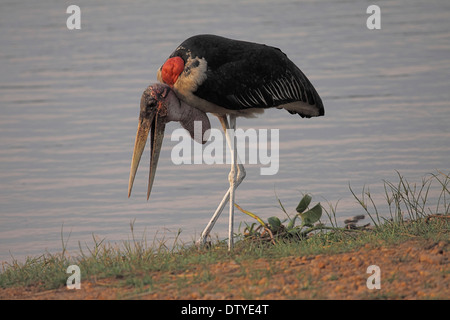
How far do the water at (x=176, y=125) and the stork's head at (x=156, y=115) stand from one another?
1255mm

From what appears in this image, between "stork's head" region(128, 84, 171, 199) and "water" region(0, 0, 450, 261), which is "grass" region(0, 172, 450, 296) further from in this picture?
"water" region(0, 0, 450, 261)

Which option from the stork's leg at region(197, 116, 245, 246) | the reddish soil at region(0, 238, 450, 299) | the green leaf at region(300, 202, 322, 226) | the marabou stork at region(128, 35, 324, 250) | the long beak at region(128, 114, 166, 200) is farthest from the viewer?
the green leaf at region(300, 202, 322, 226)

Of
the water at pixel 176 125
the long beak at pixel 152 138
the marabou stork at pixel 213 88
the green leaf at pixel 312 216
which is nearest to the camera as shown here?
the marabou stork at pixel 213 88

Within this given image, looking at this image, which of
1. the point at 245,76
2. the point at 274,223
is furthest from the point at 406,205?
the point at 245,76

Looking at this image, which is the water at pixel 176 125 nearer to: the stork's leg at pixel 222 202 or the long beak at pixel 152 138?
the stork's leg at pixel 222 202

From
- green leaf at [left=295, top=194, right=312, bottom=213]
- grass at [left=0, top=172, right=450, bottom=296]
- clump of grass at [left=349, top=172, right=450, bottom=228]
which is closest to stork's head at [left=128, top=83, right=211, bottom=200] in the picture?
grass at [left=0, top=172, right=450, bottom=296]

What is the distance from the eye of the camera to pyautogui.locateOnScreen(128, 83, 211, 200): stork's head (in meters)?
7.13

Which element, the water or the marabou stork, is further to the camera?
the water

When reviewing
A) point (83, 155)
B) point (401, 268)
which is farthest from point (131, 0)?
point (401, 268)

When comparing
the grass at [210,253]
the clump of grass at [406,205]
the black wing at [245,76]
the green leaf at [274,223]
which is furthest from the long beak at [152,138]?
the clump of grass at [406,205]

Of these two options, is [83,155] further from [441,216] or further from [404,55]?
[404,55]

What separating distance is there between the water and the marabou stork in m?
1.27

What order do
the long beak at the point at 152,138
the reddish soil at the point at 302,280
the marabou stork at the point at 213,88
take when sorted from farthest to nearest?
the long beak at the point at 152,138, the marabou stork at the point at 213,88, the reddish soil at the point at 302,280

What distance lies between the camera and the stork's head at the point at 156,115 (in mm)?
7129
